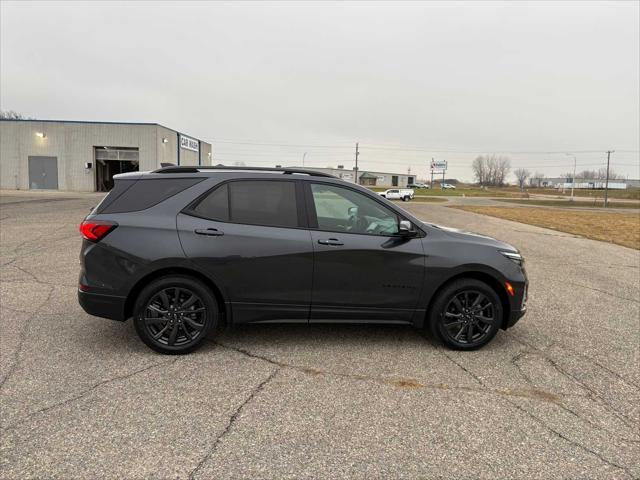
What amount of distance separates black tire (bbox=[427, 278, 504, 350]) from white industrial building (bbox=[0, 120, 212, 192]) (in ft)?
118

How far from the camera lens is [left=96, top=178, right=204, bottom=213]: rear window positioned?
13.1ft

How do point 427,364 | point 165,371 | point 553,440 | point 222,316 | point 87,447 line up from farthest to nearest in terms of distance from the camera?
1. point 222,316
2. point 427,364
3. point 165,371
4. point 553,440
5. point 87,447

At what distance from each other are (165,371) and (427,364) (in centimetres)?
232

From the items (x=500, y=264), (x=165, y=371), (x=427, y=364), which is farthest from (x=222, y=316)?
(x=500, y=264)

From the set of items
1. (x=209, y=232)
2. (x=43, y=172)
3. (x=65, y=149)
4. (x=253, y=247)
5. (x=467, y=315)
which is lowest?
(x=467, y=315)

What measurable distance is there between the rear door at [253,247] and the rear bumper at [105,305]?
0.79m

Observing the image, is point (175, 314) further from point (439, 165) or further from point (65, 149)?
point (439, 165)

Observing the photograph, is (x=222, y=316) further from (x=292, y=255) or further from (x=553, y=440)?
(x=553, y=440)

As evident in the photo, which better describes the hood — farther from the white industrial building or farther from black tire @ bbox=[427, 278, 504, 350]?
the white industrial building

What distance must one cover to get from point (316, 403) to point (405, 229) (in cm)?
180

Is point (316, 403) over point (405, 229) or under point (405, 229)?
under

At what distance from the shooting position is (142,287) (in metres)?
3.94

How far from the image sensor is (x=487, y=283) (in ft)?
14.1

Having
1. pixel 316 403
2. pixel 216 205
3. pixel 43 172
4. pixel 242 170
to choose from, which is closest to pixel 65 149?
pixel 43 172
